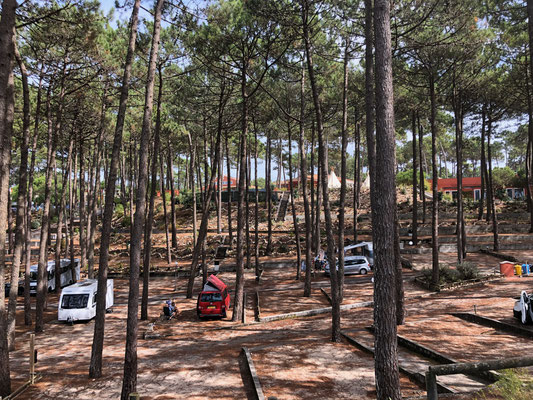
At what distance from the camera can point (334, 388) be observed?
739cm

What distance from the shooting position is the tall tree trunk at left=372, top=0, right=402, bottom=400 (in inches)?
231

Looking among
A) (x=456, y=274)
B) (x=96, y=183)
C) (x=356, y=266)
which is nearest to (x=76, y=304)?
(x=96, y=183)

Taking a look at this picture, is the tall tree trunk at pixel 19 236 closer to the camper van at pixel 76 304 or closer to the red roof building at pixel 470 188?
the camper van at pixel 76 304

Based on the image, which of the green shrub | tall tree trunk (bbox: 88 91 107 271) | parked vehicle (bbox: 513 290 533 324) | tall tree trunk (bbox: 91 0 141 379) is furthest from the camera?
tall tree trunk (bbox: 88 91 107 271)

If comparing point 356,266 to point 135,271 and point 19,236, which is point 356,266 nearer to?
point 135,271

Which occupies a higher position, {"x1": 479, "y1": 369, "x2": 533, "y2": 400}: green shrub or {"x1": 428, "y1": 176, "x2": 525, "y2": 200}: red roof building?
{"x1": 428, "y1": 176, "x2": 525, "y2": 200}: red roof building

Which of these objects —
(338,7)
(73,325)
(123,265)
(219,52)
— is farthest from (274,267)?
(338,7)

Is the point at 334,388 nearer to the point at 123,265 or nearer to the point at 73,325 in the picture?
the point at 73,325

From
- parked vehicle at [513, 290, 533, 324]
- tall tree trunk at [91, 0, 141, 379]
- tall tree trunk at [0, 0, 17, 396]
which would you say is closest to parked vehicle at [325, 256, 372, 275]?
parked vehicle at [513, 290, 533, 324]

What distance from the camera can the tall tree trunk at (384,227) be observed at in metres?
5.88

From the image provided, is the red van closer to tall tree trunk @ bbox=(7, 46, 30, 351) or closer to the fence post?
tall tree trunk @ bbox=(7, 46, 30, 351)

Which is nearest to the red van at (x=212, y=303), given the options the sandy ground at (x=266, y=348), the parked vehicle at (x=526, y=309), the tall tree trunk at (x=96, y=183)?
the sandy ground at (x=266, y=348)

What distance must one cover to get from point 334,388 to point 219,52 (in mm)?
14319

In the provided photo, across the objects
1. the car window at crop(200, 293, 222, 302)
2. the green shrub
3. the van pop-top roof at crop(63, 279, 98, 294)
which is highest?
the green shrub
